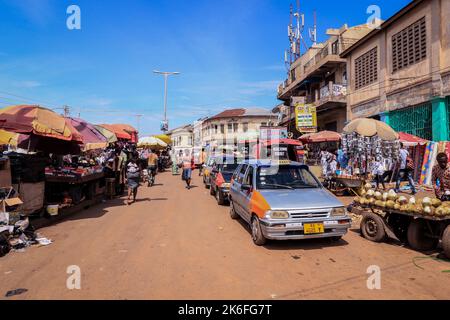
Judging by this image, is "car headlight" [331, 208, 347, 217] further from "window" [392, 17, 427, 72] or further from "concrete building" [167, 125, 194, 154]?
"concrete building" [167, 125, 194, 154]

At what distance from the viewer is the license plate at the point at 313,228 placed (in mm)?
5594

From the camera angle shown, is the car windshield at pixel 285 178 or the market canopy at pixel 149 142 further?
the market canopy at pixel 149 142

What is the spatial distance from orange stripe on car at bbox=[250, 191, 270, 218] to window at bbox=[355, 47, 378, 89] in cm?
1490

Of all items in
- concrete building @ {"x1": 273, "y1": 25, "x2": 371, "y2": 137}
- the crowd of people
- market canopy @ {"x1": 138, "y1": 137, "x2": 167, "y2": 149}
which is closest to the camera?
the crowd of people

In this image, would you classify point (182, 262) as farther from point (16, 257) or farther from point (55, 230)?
point (55, 230)

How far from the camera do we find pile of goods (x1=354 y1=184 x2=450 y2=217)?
5109mm

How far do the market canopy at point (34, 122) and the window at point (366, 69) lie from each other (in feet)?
54.7

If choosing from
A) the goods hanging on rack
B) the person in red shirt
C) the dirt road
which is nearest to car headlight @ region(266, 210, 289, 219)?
the dirt road

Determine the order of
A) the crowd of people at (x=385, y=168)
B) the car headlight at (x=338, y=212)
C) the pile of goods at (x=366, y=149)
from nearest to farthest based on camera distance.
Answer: the car headlight at (x=338, y=212) → the crowd of people at (x=385, y=168) → the pile of goods at (x=366, y=149)

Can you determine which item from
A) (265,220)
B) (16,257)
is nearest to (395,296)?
(265,220)

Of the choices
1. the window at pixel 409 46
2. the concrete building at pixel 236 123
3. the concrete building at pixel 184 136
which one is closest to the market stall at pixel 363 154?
Result: the window at pixel 409 46

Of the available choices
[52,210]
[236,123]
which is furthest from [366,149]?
[236,123]

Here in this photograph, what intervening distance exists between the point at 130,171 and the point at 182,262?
22.9 ft

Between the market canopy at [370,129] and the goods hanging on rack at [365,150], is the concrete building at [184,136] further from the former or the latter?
the market canopy at [370,129]
